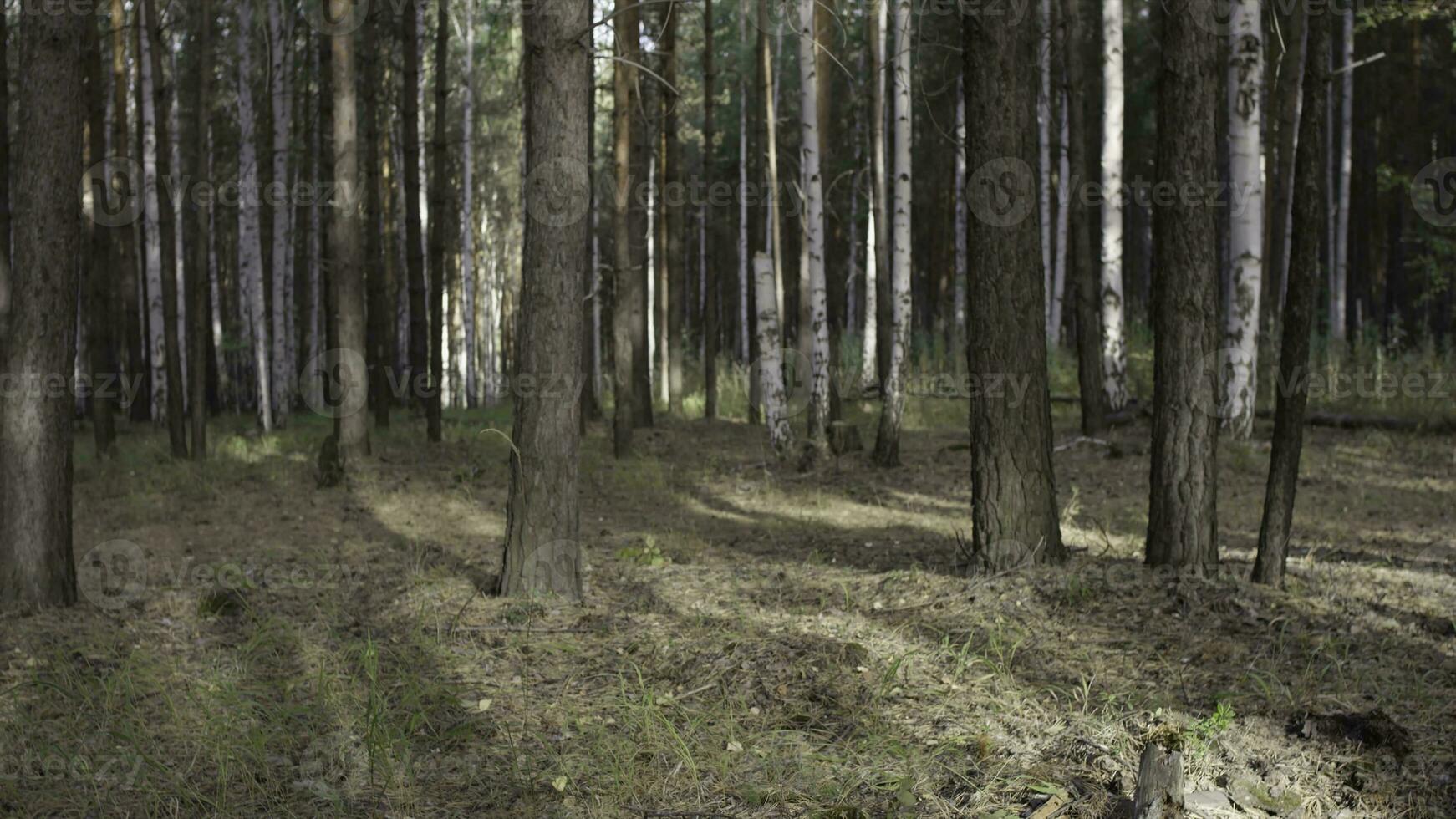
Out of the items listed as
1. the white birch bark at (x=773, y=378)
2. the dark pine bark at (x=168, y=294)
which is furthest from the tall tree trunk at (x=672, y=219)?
the dark pine bark at (x=168, y=294)

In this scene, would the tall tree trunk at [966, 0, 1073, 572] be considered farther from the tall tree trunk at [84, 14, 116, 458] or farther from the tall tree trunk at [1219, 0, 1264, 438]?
the tall tree trunk at [84, 14, 116, 458]

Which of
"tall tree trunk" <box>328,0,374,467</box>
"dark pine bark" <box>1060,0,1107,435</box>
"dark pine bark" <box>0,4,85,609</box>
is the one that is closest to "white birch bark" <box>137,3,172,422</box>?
"tall tree trunk" <box>328,0,374,467</box>

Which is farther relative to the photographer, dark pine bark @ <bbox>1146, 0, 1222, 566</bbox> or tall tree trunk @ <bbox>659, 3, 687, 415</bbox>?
tall tree trunk @ <bbox>659, 3, 687, 415</bbox>

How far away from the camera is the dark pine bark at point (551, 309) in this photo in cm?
586

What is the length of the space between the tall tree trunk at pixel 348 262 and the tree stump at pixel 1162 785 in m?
9.71

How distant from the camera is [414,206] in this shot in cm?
1590

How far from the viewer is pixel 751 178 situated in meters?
32.0

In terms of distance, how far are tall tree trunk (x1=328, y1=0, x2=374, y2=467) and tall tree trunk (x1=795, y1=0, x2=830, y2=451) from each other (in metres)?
4.83

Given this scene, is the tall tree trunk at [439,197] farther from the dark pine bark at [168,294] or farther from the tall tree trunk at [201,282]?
the dark pine bark at [168,294]

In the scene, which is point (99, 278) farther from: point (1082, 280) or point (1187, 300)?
point (1187, 300)

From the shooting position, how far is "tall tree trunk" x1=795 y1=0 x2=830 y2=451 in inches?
472

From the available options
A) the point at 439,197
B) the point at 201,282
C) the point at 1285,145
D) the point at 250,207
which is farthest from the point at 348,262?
the point at 1285,145

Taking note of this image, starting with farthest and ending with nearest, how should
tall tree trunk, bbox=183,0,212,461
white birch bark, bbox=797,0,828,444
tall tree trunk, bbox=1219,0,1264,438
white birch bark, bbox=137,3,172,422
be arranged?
white birch bark, bbox=137,3,172,422 → tall tree trunk, bbox=183,0,212,461 → white birch bark, bbox=797,0,828,444 → tall tree trunk, bbox=1219,0,1264,438

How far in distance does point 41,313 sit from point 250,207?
12.9m
